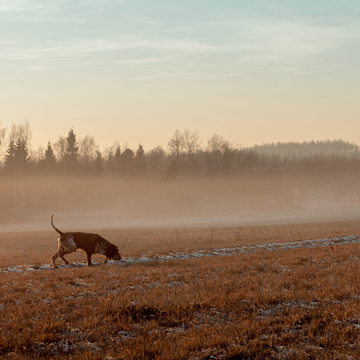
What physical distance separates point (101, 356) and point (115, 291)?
4.25 metres

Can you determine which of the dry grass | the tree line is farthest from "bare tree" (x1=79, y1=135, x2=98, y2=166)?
the dry grass

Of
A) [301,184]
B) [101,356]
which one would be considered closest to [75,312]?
[101,356]

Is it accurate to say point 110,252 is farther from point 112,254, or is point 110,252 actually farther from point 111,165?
point 111,165

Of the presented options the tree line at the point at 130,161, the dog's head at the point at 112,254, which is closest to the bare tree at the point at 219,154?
the tree line at the point at 130,161

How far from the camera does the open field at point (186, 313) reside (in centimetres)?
574

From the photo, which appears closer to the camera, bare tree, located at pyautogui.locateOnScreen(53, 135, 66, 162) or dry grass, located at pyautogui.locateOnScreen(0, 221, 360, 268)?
dry grass, located at pyautogui.locateOnScreen(0, 221, 360, 268)

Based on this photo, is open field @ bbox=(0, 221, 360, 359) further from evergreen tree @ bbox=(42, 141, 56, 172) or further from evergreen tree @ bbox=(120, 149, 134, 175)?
evergreen tree @ bbox=(120, 149, 134, 175)

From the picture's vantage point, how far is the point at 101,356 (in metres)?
5.50

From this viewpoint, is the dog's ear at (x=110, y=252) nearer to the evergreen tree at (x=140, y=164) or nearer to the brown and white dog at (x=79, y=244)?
the brown and white dog at (x=79, y=244)

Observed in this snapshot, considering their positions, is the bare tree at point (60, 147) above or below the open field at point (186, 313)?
above

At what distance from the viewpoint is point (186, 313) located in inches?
296

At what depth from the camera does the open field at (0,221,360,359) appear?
5738mm

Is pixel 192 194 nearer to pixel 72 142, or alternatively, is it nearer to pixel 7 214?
pixel 72 142

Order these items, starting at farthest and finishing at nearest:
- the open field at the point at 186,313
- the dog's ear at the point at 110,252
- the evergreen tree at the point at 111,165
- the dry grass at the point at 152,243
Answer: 1. the evergreen tree at the point at 111,165
2. the dry grass at the point at 152,243
3. the dog's ear at the point at 110,252
4. the open field at the point at 186,313
